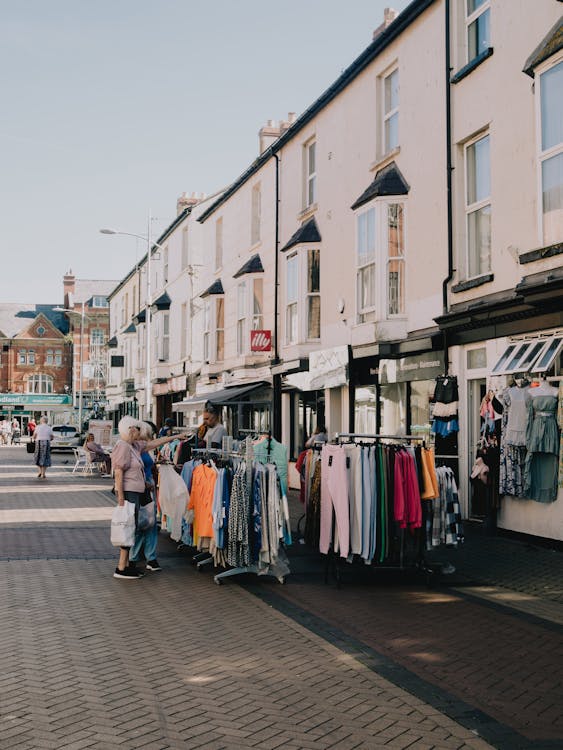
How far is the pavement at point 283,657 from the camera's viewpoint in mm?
4684

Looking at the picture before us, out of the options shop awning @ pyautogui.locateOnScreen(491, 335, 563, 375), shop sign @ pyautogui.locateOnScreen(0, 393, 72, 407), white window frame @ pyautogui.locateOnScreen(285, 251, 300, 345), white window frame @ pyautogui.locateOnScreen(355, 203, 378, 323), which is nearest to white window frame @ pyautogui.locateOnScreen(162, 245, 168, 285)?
white window frame @ pyautogui.locateOnScreen(285, 251, 300, 345)

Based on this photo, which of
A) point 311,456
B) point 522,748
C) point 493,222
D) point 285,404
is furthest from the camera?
point 285,404

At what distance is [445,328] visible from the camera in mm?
13797

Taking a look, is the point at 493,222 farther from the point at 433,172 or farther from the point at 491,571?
the point at 491,571

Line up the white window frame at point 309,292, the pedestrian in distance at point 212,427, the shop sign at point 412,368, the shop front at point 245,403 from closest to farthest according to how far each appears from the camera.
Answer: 1. the pedestrian in distance at point 212,427
2. the shop sign at point 412,368
3. the white window frame at point 309,292
4. the shop front at point 245,403

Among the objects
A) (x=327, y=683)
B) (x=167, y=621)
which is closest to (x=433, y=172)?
(x=167, y=621)

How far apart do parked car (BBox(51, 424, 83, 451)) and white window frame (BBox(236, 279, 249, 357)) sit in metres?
19.3

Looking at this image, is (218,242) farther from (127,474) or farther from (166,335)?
(127,474)

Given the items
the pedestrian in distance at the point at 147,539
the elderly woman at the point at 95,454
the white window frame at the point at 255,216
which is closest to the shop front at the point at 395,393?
the pedestrian in distance at the point at 147,539

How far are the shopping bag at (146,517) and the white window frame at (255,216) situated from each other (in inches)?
644

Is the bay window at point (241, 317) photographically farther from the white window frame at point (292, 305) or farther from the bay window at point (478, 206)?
the bay window at point (478, 206)

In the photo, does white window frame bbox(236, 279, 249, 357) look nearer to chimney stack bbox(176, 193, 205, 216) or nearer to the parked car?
chimney stack bbox(176, 193, 205, 216)

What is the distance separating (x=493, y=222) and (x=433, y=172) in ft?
7.50

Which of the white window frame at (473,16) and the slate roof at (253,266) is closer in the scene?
the white window frame at (473,16)
